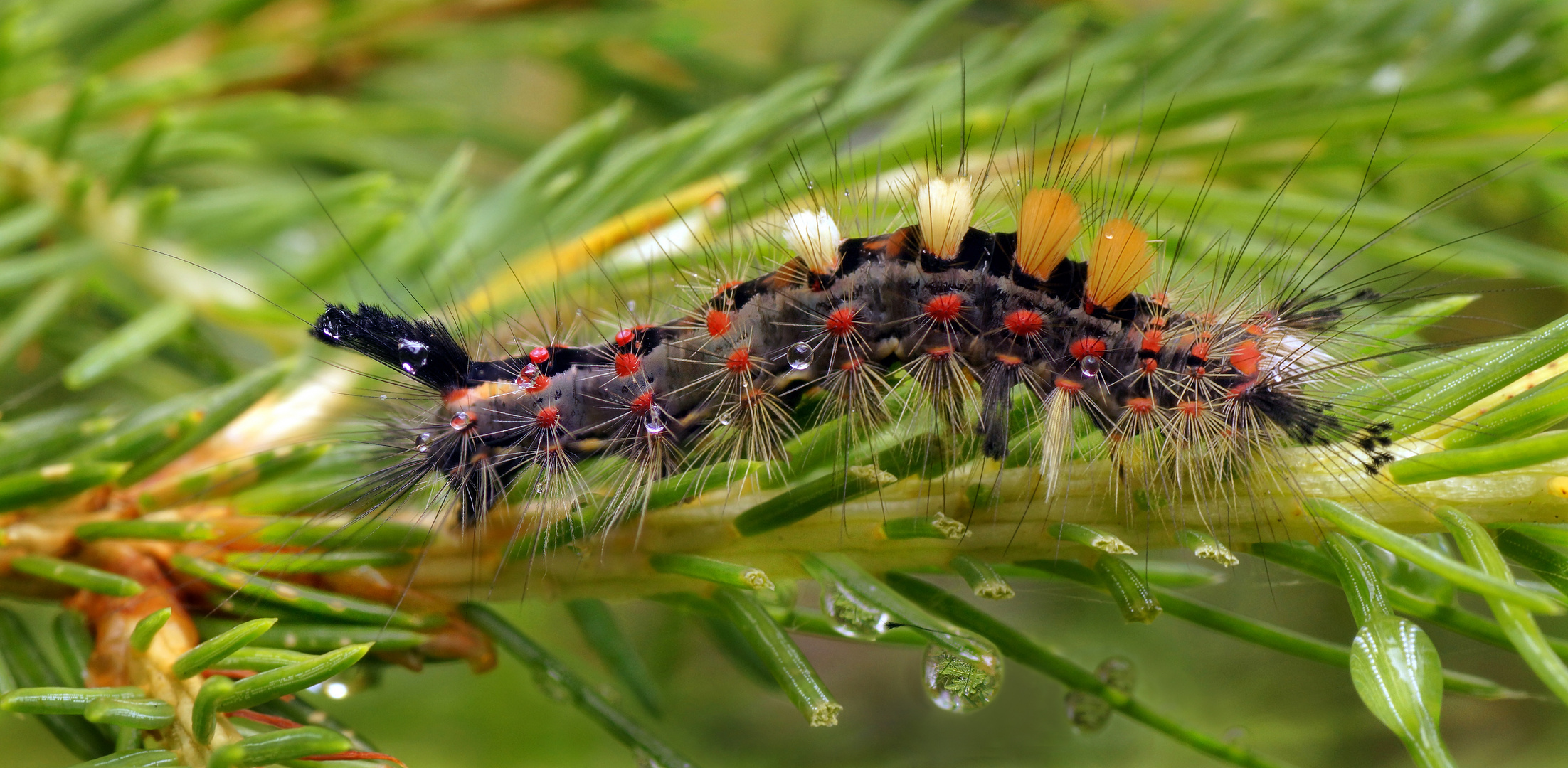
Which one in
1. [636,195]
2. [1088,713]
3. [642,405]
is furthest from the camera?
[636,195]

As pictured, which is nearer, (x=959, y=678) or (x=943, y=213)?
(x=959, y=678)

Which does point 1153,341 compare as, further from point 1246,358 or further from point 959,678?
point 959,678

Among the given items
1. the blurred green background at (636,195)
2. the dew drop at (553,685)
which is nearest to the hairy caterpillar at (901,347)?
the blurred green background at (636,195)

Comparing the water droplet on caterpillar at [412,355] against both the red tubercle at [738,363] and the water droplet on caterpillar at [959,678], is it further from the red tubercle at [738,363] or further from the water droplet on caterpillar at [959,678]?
the water droplet on caterpillar at [959,678]

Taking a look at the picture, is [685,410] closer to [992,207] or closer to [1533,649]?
[992,207]

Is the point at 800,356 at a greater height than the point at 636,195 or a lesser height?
lesser

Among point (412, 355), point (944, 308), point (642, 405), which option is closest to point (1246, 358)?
point (944, 308)

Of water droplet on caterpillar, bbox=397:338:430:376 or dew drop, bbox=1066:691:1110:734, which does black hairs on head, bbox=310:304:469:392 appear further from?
dew drop, bbox=1066:691:1110:734

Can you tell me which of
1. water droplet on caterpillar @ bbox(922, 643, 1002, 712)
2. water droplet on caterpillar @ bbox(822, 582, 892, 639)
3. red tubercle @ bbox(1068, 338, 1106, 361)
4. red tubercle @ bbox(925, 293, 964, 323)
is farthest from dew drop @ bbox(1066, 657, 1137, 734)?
red tubercle @ bbox(925, 293, 964, 323)

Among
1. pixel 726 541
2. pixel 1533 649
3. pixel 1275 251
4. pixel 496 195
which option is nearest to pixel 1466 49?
pixel 1275 251
